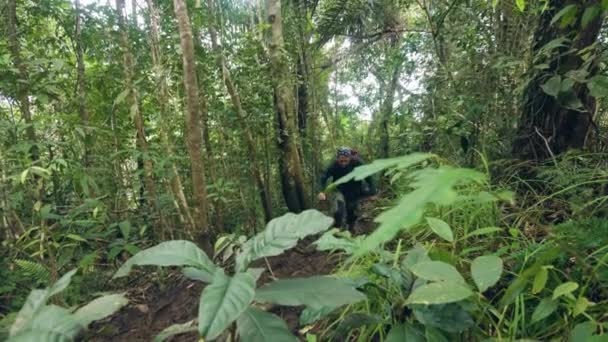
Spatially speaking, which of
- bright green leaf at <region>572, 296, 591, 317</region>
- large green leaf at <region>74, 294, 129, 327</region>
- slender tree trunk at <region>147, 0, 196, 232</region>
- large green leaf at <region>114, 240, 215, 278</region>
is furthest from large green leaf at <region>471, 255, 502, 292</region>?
slender tree trunk at <region>147, 0, 196, 232</region>

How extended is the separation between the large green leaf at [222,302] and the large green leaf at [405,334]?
1.63 feet

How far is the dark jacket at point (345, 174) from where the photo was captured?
15.4 feet

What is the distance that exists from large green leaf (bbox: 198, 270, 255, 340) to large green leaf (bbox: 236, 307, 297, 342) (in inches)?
5.1

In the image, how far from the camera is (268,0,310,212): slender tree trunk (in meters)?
4.95

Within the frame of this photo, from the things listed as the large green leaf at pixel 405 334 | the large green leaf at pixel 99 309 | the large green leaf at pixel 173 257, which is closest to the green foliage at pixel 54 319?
the large green leaf at pixel 99 309

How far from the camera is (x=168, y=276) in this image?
A: 3645 mm

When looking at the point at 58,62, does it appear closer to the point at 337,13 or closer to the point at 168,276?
the point at 168,276

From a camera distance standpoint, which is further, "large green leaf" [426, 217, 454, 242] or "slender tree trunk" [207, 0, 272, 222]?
"slender tree trunk" [207, 0, 272, 222]

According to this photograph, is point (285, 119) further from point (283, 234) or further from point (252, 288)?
point (252, 288)

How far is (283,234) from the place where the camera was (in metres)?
1.33

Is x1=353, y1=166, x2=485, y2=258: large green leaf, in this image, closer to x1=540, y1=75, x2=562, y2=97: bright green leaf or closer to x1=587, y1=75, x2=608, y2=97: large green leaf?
x1=587, y1=75, x2=608, y2=97: large green leaf

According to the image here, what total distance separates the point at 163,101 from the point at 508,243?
322cm

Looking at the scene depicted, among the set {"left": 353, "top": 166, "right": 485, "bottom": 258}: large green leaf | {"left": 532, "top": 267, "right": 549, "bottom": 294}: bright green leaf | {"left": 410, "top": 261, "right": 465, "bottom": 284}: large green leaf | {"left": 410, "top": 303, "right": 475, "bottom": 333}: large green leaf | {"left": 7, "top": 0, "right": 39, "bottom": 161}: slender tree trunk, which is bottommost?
{"left": 410, "top": 303, "right": 475, "bottom": 333}: large green leaf

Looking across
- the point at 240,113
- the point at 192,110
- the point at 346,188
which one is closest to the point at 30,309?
the point at 192,110
